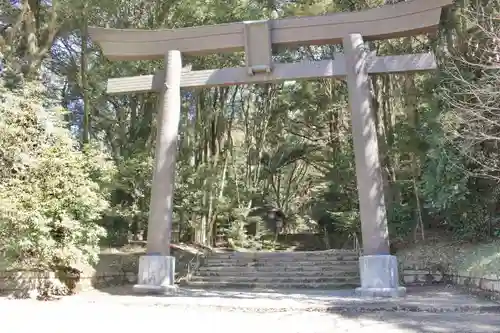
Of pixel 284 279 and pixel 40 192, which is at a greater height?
pixel 40 192

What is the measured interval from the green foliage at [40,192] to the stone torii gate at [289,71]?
1260 millimetres

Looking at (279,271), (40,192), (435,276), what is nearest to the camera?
(40,192)

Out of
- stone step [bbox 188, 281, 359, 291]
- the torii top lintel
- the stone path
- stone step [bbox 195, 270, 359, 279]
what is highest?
the torii top lintel

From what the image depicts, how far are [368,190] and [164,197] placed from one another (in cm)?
384

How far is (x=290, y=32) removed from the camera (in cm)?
889

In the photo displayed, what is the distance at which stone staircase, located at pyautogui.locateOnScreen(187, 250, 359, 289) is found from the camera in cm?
1020

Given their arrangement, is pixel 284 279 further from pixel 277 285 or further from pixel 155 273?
pixel 155 273

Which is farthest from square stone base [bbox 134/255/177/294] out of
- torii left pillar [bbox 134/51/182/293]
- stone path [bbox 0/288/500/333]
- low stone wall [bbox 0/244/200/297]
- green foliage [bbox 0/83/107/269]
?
low stone wall [bbox 0/244/200/297]

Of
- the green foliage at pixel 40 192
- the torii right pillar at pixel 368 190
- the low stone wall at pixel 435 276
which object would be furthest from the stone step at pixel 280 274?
the green foliage at pixel 40 192

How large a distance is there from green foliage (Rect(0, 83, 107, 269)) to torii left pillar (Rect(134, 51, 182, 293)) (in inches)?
38.2

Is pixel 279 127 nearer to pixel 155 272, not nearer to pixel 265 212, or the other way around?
pixel 265 212

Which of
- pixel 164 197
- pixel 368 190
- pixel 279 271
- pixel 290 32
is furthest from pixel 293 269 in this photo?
pixel 290 32

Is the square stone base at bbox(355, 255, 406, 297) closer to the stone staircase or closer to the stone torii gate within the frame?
the stone torii gate

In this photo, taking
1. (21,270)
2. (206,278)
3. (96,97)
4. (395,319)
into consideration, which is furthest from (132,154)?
(395,319)
